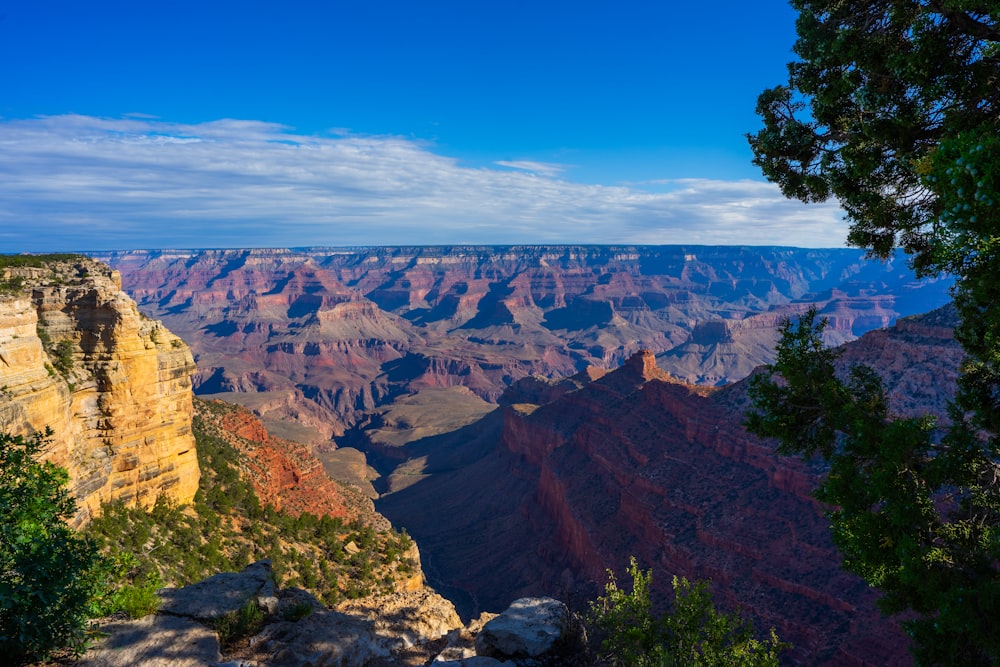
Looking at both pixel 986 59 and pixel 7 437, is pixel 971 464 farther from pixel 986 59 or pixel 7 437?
pixel 7 437

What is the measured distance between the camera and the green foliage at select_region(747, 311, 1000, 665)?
7.89 metres

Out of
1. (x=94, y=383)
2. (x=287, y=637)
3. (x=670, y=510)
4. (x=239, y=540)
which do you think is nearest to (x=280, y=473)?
(x=239, y=540)

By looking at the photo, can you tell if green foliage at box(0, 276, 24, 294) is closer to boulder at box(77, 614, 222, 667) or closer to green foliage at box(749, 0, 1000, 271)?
boulder at box(77, 614, 222, 667)

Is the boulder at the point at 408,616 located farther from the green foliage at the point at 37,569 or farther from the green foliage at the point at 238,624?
the green foliage at the point at 37,569

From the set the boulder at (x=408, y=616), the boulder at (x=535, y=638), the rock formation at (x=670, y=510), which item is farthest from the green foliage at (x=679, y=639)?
the boulder at (x=408, y=616)

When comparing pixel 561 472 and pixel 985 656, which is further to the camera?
pixel 561 472

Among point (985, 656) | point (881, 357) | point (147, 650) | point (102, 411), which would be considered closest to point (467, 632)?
point (147, 650)

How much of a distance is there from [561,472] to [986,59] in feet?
200

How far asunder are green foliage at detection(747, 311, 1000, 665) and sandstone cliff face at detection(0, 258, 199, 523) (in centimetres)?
2276

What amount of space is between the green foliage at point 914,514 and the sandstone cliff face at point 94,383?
2276 centimetres

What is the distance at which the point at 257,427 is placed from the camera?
146ft

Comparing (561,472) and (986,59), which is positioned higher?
(986,59)

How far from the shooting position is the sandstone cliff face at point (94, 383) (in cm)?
1883

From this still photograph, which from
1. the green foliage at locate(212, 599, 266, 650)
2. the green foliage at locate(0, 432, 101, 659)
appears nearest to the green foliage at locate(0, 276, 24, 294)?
the green foliage at locate(0, 432, 101, 659)
